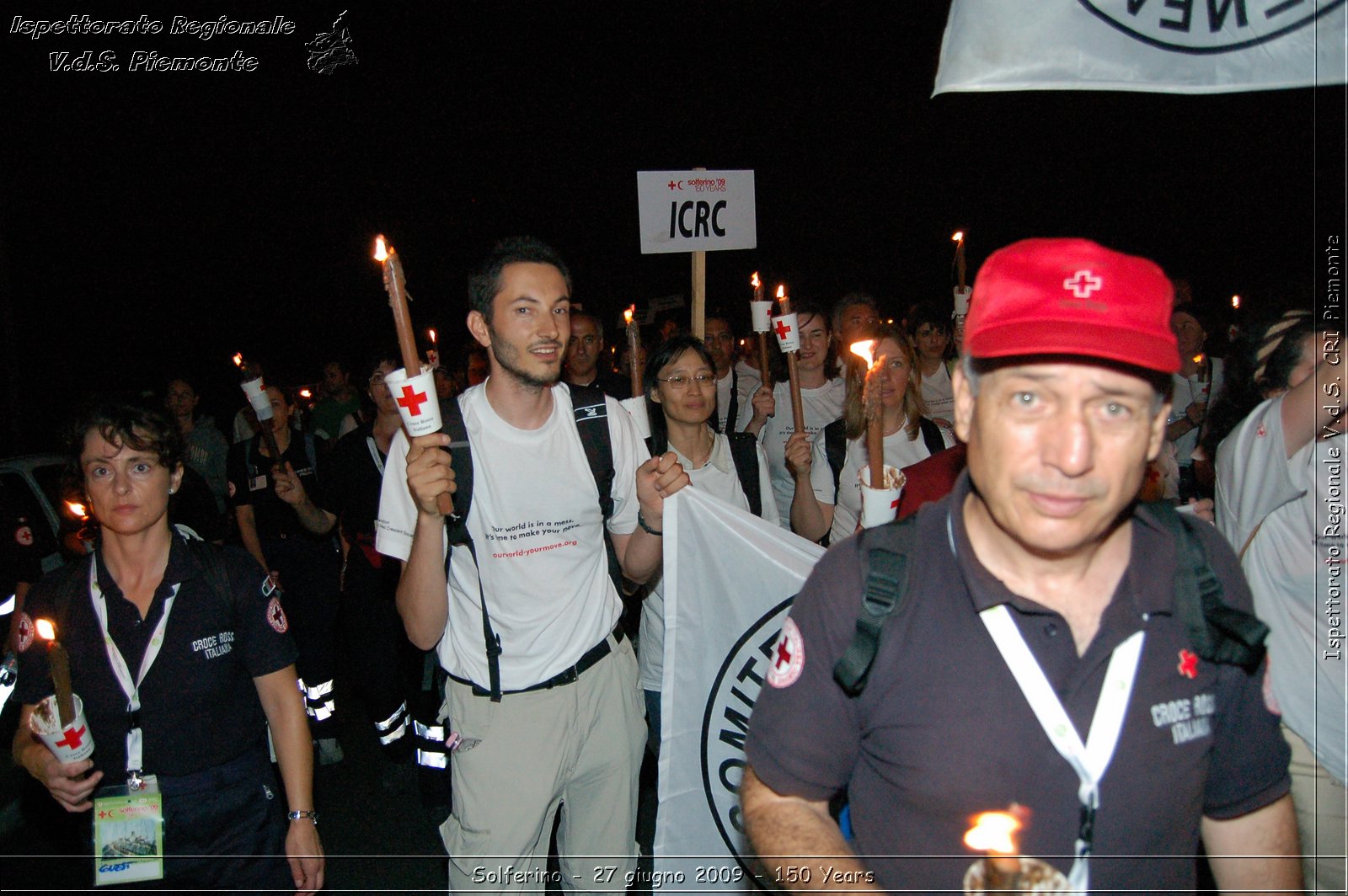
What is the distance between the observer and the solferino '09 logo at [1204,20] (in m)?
2.61

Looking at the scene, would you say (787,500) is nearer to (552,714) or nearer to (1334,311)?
(552,714)

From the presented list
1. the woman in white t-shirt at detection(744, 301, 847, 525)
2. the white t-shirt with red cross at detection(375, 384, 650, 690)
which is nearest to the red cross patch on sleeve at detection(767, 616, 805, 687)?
the white t-shirt with red cross at detection(375, 384, 650, 690)

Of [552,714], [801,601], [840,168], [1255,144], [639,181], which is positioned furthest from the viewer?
[840,168]

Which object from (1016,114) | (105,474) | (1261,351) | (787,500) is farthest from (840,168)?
(105,474)

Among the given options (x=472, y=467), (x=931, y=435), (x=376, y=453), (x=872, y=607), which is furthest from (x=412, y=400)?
(x=376, y=453)

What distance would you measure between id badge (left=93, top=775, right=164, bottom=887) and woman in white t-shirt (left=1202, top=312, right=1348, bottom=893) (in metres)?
3.60

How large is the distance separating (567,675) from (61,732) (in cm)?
159

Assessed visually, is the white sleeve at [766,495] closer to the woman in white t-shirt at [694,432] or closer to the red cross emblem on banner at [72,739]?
the woman in white t-shirt at [694,432]

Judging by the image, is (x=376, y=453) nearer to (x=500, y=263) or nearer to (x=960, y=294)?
(x=500, y=263)

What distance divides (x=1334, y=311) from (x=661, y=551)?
101 inches

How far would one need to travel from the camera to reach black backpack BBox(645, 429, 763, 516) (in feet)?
14.7

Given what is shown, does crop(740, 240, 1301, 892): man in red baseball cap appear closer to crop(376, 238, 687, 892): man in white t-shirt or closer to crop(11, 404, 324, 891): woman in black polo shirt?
crop(376, 238, 687, 892): man in white t-shirt

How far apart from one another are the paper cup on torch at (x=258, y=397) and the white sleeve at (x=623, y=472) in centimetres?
252

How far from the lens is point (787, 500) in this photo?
18.9 ft
